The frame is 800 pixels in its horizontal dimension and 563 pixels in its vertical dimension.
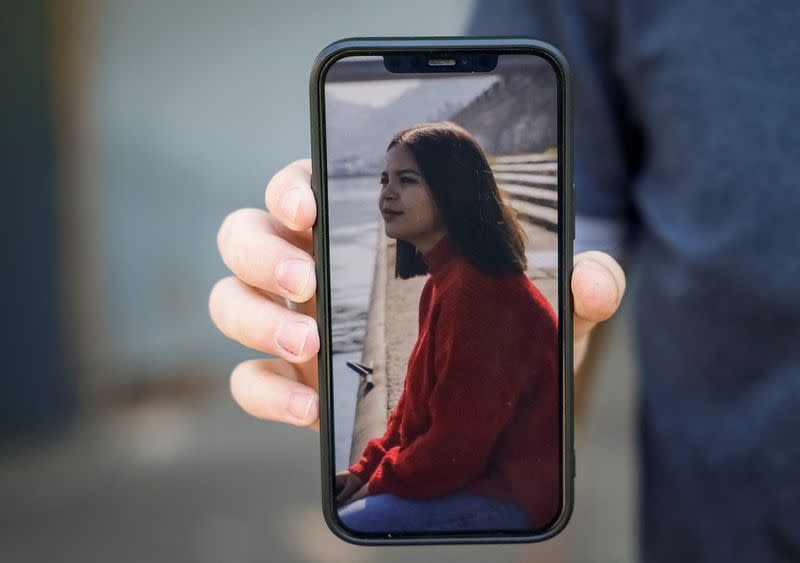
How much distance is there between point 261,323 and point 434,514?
195 mm

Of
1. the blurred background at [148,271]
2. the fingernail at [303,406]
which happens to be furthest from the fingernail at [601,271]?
the blurred background at [148,271]

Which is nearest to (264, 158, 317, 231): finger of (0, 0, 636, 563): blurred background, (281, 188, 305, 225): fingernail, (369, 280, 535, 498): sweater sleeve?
(281, 188, 305, 225): fingernail

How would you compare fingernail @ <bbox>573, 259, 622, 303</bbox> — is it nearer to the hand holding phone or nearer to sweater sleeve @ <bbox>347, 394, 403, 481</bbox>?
the hand holding phone

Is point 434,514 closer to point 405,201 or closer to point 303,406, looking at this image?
point 303,406

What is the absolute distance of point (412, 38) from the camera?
60 centimetres

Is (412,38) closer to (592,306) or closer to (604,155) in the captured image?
(592,306)

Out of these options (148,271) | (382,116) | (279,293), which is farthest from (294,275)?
(148,271)

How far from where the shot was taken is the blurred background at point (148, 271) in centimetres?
267

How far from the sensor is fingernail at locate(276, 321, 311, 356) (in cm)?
63

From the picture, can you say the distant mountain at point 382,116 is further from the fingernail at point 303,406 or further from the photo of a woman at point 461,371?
the fingernail at point 303,406

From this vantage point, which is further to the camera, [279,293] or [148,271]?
[148,271]

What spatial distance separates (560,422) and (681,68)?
21.0 inches

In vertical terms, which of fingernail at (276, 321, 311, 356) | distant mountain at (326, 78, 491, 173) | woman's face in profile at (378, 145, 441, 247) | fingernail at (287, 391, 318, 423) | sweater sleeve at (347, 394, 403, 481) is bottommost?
sweater sleeve at (347, 394, 403, 481)

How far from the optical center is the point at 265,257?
2.13ft
